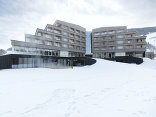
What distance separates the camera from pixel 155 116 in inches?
128

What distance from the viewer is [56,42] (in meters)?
40.4

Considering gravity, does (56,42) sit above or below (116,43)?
below

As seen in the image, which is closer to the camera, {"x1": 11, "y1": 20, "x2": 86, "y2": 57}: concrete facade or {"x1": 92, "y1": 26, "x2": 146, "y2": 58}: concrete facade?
{"x1": 11, "y1": 20, "x2": 86, "y2": 57}: concrete facade

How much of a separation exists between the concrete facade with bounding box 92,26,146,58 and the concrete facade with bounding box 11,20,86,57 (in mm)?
8205

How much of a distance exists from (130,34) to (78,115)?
2027 inches

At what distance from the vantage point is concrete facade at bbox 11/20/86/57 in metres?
31.8

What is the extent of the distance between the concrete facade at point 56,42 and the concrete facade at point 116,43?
8.20 m

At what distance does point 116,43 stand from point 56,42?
31558 millimetres

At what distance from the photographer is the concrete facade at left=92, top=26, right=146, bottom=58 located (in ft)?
139

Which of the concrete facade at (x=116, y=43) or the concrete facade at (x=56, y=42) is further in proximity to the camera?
the concrete facade at (x=116, y=43)

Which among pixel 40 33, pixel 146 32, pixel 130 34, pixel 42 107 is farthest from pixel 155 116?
pixel 146 32

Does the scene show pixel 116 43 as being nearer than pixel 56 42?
No

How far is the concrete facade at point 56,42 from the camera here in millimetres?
31770

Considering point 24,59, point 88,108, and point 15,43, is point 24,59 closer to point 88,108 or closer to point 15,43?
point 15,43
